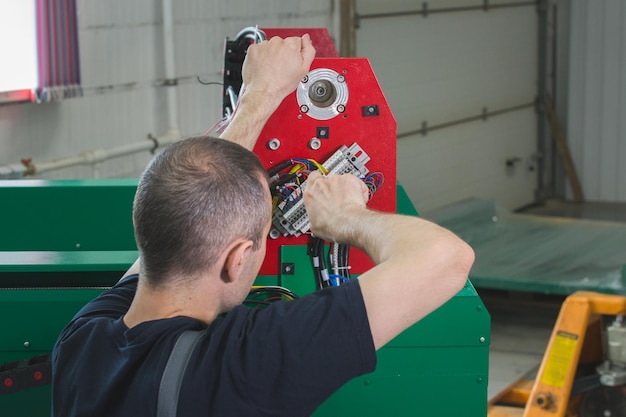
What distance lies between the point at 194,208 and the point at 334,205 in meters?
0.29

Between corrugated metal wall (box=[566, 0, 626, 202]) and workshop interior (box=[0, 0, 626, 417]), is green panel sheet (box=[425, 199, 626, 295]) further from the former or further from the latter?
corrugated metal wall (box=[566, 0, 626, 202])

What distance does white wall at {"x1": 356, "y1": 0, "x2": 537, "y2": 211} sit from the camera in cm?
788

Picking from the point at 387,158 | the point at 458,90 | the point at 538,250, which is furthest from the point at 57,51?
the point at 458,90

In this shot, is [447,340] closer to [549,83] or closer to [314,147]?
[314,147]

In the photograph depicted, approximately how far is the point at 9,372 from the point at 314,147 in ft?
2.73

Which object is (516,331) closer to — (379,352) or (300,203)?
(379,352)

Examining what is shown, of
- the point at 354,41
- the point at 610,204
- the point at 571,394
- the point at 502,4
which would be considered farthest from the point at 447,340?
the point at 610,204

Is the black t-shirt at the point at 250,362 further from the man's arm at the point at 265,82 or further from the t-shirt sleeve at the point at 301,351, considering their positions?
the man's arm at the point at 265,82

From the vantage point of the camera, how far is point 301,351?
1.26 meters

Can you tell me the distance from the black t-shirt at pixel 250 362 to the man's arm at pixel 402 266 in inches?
1.3

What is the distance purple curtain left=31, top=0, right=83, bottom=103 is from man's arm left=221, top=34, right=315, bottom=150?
3.05m

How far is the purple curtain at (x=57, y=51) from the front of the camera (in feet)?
15.3

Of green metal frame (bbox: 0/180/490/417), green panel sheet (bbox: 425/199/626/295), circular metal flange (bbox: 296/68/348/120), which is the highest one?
circular metal flange (bbox: 296/68/348/120)

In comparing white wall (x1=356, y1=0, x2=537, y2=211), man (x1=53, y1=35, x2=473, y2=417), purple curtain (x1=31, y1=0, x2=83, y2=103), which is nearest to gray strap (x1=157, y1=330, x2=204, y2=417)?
man (x1=53, y1=35, x2=473, y2=417)
